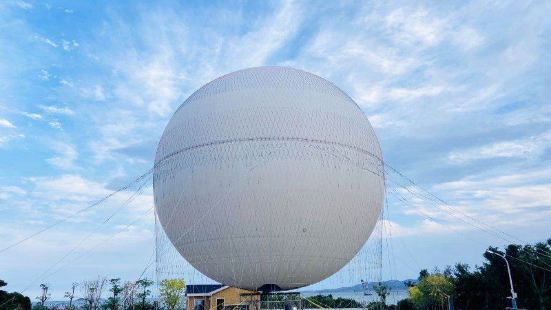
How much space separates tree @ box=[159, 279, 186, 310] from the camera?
50016 mm

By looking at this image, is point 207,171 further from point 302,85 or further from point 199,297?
point 199,297

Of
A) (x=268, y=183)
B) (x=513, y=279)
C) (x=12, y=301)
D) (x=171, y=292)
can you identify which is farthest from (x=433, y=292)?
(x=268, y=183)

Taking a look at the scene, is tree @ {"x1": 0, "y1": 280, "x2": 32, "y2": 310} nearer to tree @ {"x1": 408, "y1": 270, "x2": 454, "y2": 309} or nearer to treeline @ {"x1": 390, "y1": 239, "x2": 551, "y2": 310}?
treeline @ {"x1": 390, "y1": 239, "x2": 551, "y2": 310}

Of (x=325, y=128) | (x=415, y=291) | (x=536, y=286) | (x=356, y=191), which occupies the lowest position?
(x=415, y=291)

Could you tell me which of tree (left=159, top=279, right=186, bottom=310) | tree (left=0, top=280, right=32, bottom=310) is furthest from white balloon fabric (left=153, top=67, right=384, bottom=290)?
tree (left=159, top=279, right=186, bottom=310)

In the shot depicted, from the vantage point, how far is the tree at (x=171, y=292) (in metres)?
50.0

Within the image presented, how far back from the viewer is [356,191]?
1720cm

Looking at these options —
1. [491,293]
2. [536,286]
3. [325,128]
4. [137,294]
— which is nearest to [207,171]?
[325,128]

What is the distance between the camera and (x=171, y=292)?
2018 inches

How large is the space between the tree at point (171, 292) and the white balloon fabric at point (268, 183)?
34410 millimetres

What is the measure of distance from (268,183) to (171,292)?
40.4 meters

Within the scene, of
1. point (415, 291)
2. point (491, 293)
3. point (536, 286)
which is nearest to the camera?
point (536, 286)

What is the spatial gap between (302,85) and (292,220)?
610cm

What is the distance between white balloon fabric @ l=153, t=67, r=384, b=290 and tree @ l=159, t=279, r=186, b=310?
34410 millimetres
